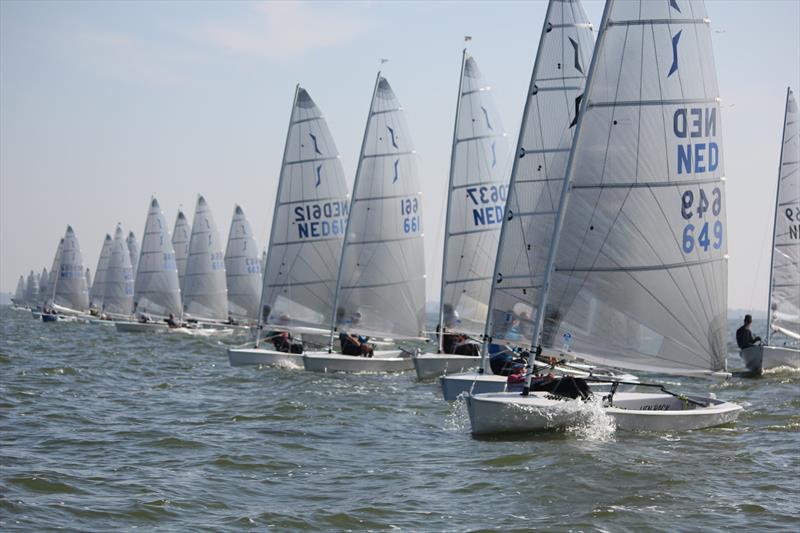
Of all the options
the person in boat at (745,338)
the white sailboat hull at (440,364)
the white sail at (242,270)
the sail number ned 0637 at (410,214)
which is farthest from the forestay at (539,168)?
the white sail at (242,270)

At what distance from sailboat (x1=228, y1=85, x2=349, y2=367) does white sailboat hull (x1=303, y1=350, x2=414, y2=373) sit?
11.6 ft

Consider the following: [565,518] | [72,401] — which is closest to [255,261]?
[72,401]

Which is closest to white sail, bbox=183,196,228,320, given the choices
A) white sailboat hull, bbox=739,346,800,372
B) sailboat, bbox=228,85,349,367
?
sailboat, bbox=228,85,349,367

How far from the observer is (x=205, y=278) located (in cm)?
4762

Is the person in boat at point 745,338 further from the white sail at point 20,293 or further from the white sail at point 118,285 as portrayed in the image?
the white sail at point 20,293

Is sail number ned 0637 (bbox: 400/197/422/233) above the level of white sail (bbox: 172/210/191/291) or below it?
below

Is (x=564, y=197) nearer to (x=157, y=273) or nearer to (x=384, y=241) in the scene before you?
(x=384, y=241)

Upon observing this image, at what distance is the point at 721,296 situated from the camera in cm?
1525

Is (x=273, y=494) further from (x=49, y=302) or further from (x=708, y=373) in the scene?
(x=49, y=302)

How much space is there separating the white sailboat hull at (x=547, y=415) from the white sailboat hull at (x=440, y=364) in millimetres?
8880

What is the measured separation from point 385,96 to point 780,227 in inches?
463

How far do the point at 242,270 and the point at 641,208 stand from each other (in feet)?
111

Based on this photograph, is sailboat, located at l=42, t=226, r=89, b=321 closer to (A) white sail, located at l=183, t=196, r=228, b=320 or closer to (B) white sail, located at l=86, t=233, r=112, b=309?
(B) white sail, located at l=86, t=233, r=112, b=309

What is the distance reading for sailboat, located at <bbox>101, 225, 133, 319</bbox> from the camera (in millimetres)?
59094
